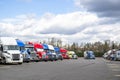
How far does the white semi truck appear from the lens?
40125 millimetres

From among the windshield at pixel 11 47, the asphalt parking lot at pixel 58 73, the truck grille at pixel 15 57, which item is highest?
the windshield at pixel 11 47

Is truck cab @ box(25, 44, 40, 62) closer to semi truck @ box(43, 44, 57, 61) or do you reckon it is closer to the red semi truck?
the red semi truck

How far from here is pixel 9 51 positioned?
134 ft

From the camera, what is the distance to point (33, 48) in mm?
55219

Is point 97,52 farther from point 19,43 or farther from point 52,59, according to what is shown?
point 19,43

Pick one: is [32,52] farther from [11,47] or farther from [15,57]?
[15,57]

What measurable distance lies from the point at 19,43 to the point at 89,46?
116679mm

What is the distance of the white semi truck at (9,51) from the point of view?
132 ft

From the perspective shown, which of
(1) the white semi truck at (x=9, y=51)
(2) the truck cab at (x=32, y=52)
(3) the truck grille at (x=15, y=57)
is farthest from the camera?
(2) the truck cab at (x=32, y=52)

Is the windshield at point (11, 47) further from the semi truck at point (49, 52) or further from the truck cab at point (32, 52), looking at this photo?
the semi truck at point (49, 52)

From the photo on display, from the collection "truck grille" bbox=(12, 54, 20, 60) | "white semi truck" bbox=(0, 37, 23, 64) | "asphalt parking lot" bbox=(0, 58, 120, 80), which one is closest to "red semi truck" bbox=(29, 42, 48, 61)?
Answer: "white semi truck" bbox=(0, 37, 23, 64)

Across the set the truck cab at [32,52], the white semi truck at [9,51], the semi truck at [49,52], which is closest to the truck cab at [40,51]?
the truck cab at [32,52]

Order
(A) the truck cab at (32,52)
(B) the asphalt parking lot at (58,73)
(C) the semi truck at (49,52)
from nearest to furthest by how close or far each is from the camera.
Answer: (B) the asphalt parking lot at (58,73)
(A) the truck cab at (32,52)
(C) the semi truck at (49,52)

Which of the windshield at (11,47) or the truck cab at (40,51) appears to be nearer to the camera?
the windshield at (11,47)
